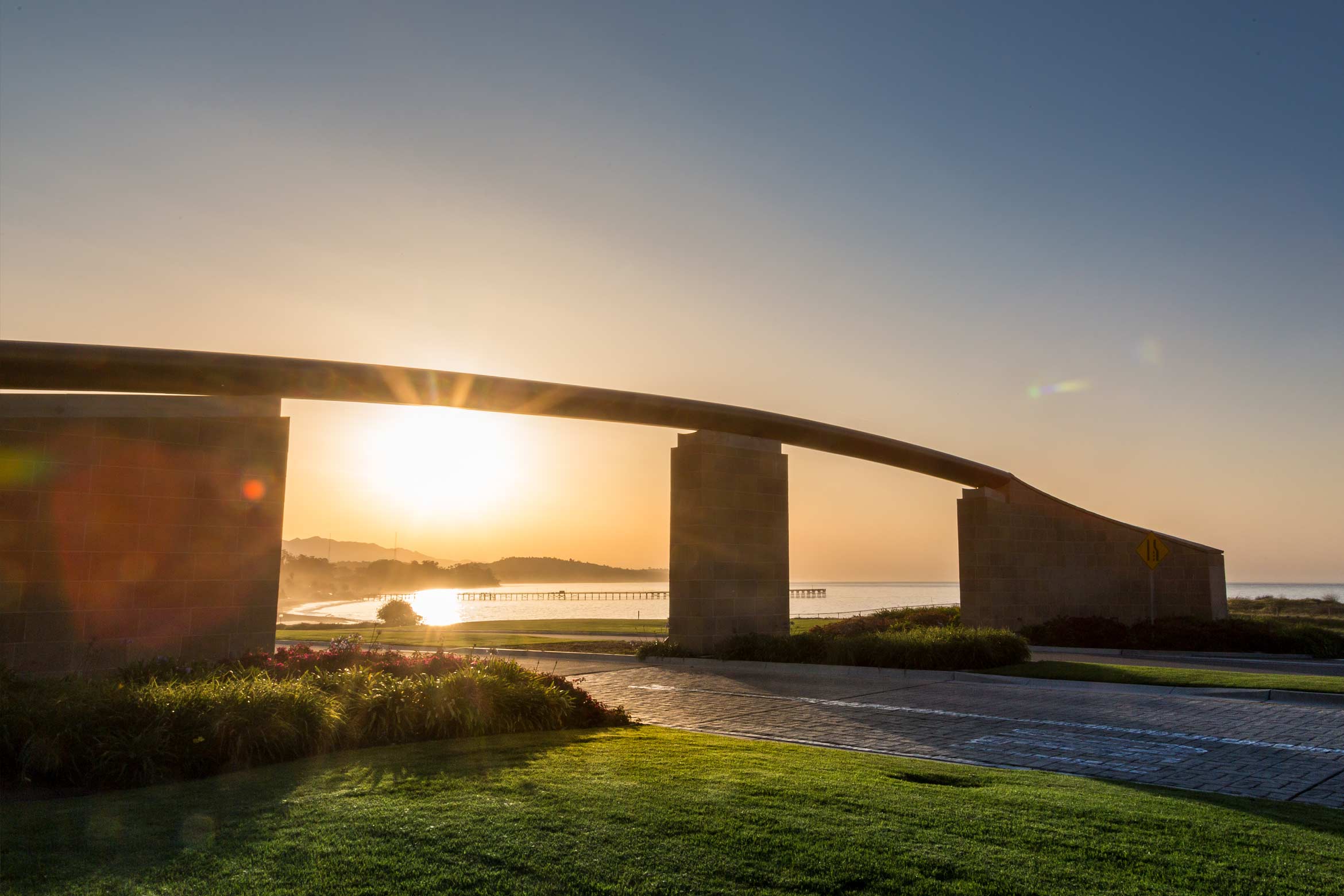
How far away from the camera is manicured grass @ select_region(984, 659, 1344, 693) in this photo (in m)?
14.0

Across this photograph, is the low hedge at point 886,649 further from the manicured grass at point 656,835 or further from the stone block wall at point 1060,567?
the manicured grass at point 656,835

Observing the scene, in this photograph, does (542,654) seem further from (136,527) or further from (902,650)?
(136,527)

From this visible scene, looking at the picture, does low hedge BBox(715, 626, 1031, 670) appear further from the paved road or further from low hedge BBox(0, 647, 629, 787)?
low hedge BBox(0, 647, 629, 787)

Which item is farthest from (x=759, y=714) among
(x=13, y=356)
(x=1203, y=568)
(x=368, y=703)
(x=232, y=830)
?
(x=1203, y=568)

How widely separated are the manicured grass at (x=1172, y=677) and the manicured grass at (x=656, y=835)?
8.48 meters

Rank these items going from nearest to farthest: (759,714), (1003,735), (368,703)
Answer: (368,703) < (1003,735) < (759,714)

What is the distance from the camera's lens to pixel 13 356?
12.4 m

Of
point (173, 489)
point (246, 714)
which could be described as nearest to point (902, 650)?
point (246, 714)

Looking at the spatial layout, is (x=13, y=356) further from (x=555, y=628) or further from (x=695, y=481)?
(x=555, y=628)

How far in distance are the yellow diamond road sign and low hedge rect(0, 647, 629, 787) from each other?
62.7 ft

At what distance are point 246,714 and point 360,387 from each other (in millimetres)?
8239

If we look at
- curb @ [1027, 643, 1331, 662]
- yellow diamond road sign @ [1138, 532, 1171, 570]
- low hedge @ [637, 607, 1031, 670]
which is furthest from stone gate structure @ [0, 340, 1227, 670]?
yellow diamond road sign @ [1138, 532, 1171, 570]

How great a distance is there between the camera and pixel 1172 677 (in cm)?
1503

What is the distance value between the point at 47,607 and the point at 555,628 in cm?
2148
